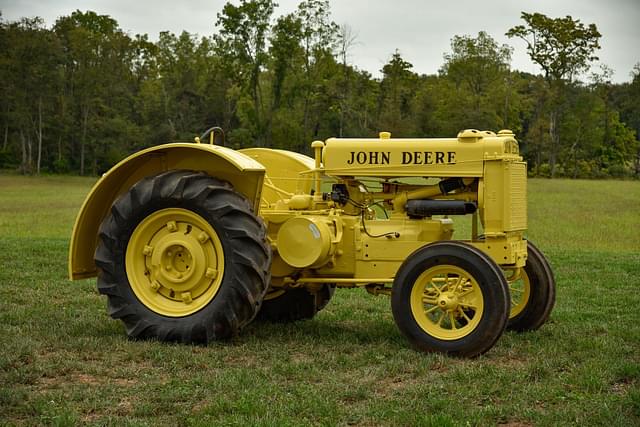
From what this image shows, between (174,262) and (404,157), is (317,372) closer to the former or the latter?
(174,262)

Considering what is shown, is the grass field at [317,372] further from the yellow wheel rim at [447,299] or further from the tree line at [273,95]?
the tree line at [273,95]

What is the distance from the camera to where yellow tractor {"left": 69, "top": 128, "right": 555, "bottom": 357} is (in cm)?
681

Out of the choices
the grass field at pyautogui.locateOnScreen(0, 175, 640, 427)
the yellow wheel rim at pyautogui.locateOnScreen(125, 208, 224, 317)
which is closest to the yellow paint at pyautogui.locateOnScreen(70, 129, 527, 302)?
the yellow wheel rim at pyautogui.locateOnScreen(125, 208, 224, 317)

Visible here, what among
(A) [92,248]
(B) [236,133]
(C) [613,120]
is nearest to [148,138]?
(B) [236,133]

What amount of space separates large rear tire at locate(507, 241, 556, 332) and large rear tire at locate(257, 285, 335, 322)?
1.63 m

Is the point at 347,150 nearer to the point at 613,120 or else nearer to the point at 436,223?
the point at 436,223

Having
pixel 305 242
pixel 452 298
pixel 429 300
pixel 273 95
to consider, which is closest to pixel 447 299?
pixel 452 298

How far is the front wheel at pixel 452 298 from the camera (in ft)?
21.5

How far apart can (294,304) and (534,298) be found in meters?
2.07

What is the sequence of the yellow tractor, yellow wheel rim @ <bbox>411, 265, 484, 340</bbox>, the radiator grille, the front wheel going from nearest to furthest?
1. the front wheel
2. yellow wheel rim @ <bbox>411, 265, 484, 340</bbox>
3. the yellow tractor
4. the radiator grille

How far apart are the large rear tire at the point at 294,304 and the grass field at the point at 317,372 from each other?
5.7 inches

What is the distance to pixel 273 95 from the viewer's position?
188ft

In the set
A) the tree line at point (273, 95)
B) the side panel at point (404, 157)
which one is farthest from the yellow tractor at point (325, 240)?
the tree line at point (273, 95)

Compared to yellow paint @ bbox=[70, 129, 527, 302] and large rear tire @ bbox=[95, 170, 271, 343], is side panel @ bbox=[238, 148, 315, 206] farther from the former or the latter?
large rear tire @ bbox=[95, 170, 271, 343]
